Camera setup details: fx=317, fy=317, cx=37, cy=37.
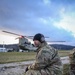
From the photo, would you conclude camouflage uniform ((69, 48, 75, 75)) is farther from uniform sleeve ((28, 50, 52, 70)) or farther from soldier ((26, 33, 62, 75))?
uniform sleeve ((28, 50, 52, 70))

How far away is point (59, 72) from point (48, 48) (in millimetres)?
440

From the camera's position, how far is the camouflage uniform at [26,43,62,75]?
5.19 meters

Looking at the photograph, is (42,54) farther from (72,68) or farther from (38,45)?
(72,68)

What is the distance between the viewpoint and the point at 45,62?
17.1 ft

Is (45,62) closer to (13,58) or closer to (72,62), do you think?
(72,62)

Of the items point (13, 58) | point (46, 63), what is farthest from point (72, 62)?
point (13, 58)

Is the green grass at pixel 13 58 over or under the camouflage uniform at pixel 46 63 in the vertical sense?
under

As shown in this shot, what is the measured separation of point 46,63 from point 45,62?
0.03 metres

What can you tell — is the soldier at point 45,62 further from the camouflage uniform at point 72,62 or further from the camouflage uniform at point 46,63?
the camouflage uniform at point 72,62

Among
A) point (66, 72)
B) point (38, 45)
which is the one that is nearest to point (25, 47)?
point (66, 72)

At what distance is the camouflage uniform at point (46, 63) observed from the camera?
519 centimetres

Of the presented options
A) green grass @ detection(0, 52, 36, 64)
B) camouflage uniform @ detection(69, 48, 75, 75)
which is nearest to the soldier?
camouflage uniform @ detection(69, 48, 75, 75)

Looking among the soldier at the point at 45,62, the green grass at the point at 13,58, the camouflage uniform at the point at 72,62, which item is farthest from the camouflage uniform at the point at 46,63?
the green grass at the point at 13,58

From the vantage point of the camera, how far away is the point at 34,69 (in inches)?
207
